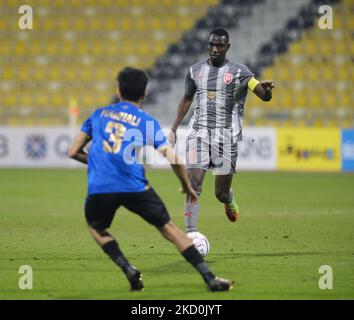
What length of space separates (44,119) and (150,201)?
2055 centimetres

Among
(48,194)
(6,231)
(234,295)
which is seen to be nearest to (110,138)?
(234,295)

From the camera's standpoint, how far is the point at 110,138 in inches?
276

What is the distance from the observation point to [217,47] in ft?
31.8

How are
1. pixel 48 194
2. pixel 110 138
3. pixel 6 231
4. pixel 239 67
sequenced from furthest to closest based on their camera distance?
pixel 48 194 → pixel 6 231 → pixel 239 67 → pixel 110 138

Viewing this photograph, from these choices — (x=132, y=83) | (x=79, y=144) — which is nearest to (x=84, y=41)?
(x=79, y=144)

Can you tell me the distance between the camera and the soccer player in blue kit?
22.8 feet

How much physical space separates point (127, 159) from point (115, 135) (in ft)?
0.75

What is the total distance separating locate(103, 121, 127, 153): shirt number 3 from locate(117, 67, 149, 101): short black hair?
0.90ft

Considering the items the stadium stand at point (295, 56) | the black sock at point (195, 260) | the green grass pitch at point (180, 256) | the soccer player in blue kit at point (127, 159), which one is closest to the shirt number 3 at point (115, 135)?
the soccer player in blue kit at point (127, 159)

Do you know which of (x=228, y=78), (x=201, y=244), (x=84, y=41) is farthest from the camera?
(x=84, y=41)

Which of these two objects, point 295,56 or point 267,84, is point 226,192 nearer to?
point 267,84

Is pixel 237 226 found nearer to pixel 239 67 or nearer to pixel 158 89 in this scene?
pixel 239 67

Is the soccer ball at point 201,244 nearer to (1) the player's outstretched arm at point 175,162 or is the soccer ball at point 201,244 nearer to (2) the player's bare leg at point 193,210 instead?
(2) the player's bare leg at point 193,210

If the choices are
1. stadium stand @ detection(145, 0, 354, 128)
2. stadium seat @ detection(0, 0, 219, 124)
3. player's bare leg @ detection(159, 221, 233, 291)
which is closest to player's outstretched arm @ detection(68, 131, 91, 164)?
player's bare leg @ detection(159, 221, 233, 291)
